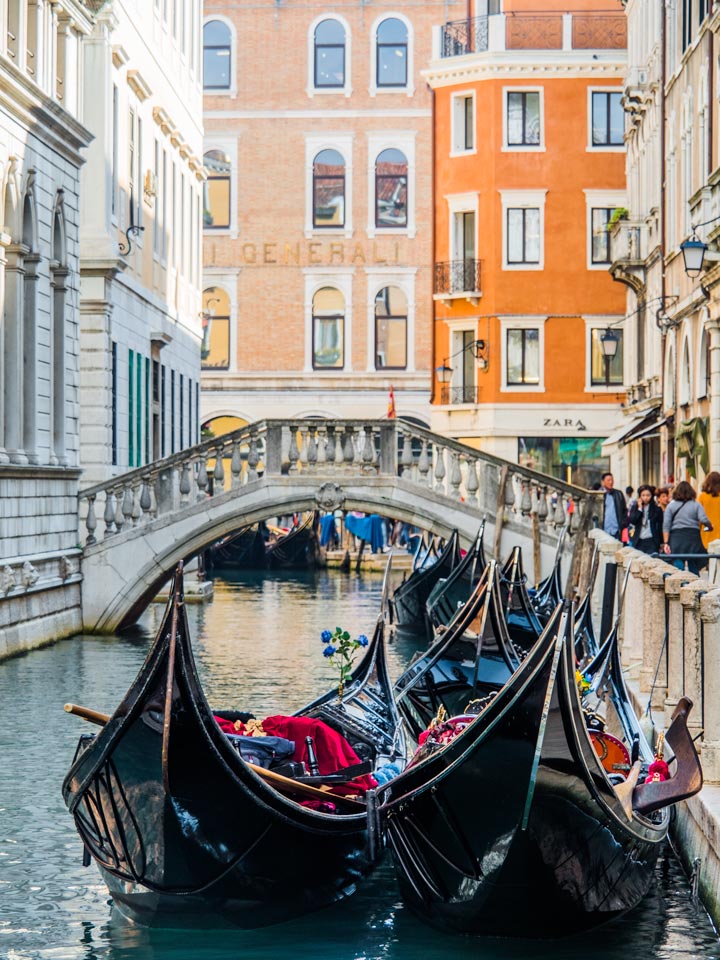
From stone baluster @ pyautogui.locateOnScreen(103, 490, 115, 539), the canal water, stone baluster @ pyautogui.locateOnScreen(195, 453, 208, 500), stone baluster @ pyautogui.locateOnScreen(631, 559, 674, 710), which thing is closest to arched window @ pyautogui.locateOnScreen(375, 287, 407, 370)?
stone baluster @ pyautogui.locateOnScreen(195, 453, 208, 500)

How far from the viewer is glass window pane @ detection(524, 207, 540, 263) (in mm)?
28578

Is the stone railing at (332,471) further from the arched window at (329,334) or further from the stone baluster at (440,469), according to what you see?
the arched window at (329,334)

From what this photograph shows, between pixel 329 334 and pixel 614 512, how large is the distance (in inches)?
637

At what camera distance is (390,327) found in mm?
31016

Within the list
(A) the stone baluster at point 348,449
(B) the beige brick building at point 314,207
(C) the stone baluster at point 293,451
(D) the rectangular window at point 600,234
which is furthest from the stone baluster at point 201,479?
(B) the beige brick building at point 314,207

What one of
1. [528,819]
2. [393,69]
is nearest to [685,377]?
[528,819]

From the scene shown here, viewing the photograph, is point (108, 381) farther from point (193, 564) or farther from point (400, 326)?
point (400, 326)

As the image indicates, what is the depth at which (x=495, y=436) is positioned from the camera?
1116 inches

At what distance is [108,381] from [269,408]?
14351mm

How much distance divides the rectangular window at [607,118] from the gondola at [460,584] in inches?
572

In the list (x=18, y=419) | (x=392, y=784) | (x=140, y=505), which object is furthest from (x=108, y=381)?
(x=392, y=784)

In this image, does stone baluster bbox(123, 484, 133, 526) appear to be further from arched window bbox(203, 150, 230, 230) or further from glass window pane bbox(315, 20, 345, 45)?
glass window pane bbox(315, 20, 345, 45)

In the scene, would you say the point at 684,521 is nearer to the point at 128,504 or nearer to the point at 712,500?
the point at 712,500

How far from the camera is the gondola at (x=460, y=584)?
1510 cm
